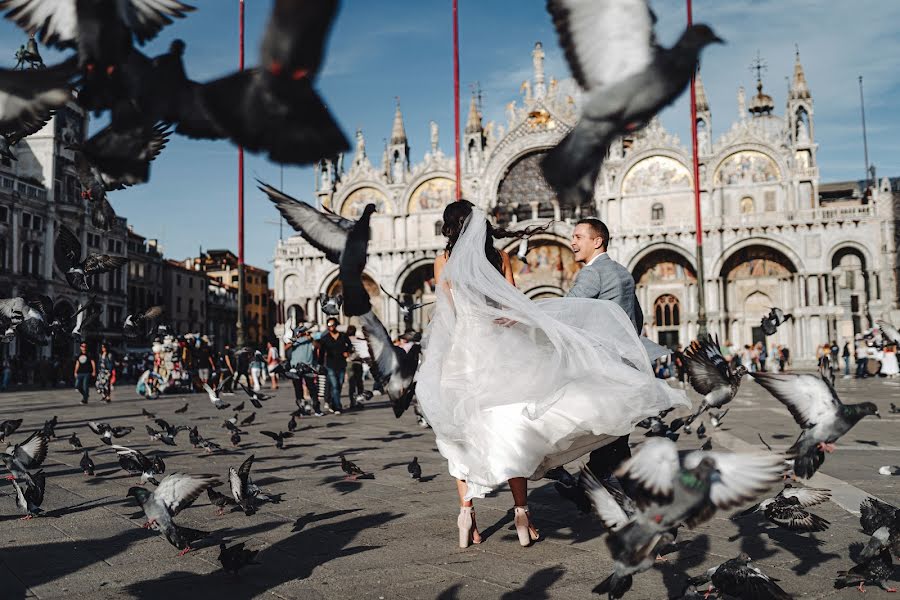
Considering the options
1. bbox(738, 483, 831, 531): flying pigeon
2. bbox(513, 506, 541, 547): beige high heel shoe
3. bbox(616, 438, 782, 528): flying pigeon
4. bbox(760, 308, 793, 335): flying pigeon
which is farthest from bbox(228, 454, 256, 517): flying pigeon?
bbox(760, 308, 793, 335): flying pigeon

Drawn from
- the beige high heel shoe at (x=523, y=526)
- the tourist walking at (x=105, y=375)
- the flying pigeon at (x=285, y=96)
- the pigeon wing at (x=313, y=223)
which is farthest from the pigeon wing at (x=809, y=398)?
the tourist walking at (x=105, y=375)

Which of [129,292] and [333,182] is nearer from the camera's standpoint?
[333,182]

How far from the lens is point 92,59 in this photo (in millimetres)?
1476

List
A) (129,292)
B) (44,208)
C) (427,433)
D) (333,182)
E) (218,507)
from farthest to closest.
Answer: (129,292) → (333,182) → (44,208) → (427,433) → (218,507)

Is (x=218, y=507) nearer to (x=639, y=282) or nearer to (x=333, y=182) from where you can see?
(x=639, y=282)

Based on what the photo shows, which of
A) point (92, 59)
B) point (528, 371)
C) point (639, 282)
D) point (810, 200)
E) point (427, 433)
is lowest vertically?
point (427, 433)

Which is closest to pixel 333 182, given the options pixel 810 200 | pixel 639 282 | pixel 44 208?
pixel 44 208

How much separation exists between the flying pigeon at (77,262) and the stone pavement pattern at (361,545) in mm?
1339

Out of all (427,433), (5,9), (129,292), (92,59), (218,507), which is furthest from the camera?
(129,292)

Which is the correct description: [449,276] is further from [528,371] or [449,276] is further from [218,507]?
[218,507]

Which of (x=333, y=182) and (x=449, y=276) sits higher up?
(x=333, y=182)

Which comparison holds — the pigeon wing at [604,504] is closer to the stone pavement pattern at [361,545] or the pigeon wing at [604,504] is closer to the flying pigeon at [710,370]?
the stone pavement pattern at [361,545]

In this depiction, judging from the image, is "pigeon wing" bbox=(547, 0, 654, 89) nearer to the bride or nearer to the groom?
the bride

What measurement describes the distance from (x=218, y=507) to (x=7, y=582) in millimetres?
1410
